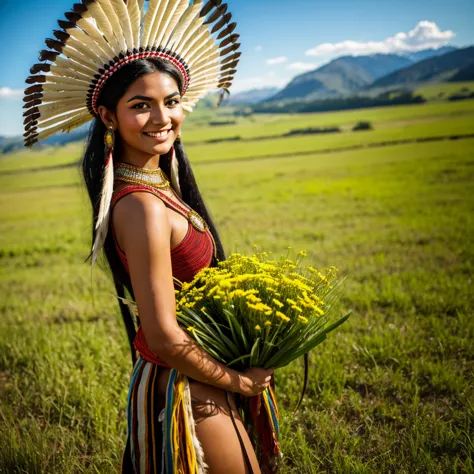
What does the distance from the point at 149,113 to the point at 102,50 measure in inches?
12.4

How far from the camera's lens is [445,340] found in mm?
3787

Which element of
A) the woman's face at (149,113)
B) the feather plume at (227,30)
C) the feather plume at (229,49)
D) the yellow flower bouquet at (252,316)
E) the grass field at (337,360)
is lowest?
Answer: the grass field at (337,360)

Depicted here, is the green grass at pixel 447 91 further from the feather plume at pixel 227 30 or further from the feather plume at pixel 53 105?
the feather plume at pixel 53 105

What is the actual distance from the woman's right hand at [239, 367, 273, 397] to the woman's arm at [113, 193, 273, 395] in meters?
0.13

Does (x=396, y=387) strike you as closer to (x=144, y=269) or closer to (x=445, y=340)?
(x=445, y=340)

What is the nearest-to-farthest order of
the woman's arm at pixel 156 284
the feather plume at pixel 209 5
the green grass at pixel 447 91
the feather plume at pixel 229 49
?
the woman's arm at pixel 156 284
the feather plume at pixel 209 5
the feather plume at pixel 229 49
the green grass at pixel 447 91

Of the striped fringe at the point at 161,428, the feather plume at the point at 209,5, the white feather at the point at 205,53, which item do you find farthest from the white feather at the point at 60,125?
the striped fringe at the point at 161,428

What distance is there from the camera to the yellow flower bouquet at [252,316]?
166 centimetres

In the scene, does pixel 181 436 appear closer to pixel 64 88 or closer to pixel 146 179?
pixel 146 179

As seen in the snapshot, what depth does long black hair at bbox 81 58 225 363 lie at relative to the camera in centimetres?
178

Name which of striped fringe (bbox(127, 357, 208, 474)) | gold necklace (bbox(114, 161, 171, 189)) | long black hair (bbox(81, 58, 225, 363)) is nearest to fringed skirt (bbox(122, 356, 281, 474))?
striped fringe (bbox(127, 357, 208, 474))

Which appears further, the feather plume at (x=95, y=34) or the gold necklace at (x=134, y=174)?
the gold necklace at (x=134, y=174)

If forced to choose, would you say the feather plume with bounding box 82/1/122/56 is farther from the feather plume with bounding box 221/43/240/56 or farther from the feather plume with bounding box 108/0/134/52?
the feather plume with bounding box 221/43/240/56

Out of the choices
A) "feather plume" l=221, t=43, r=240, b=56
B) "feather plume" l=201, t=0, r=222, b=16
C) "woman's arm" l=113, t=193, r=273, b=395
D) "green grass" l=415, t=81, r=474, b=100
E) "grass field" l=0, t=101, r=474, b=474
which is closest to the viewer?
"woman's arm" l=113, t=193, r=273, b=395
